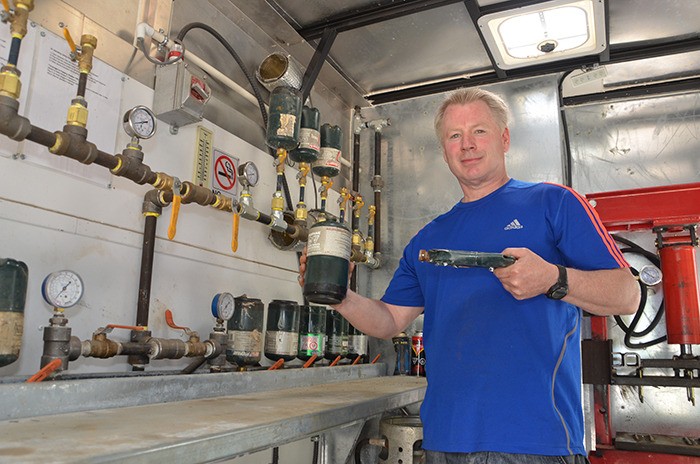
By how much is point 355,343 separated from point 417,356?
0.31 m

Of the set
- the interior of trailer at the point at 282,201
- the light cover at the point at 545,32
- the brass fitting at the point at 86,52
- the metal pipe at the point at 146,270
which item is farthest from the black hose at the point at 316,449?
the light cover at the point at 545,32

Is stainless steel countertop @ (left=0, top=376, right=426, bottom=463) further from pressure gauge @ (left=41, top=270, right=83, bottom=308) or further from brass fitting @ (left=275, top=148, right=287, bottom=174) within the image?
brass fitting @ (left=275, top=148, right=287, bottom=174)

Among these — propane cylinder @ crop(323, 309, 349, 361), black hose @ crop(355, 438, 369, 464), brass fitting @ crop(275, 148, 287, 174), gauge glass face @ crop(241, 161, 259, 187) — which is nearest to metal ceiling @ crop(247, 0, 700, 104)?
brass fitting @ crop(275, 148, 287, 174)

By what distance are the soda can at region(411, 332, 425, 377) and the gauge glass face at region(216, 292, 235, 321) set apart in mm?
1108

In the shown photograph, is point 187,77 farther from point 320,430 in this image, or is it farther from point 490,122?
point 320,430

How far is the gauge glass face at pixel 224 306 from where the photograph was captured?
1601mm

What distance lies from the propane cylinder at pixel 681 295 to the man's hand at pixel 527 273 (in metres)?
1.41

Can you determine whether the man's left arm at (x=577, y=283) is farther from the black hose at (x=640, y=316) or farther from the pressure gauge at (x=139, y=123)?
the black hose at (x=640, y=316)

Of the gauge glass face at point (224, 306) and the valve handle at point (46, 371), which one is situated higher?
the gauge glass face at point (224, 306)

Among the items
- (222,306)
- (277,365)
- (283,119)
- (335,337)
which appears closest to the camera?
(222,306)

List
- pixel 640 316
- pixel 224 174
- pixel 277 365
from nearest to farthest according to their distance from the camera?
1. pixel 277 365
2. pixel 224 174
3. pixel 640 316

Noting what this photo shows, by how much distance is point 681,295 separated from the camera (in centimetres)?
208

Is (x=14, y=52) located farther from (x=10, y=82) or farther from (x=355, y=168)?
(x=355, y=168)

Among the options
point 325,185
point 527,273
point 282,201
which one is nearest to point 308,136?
point 325,185
